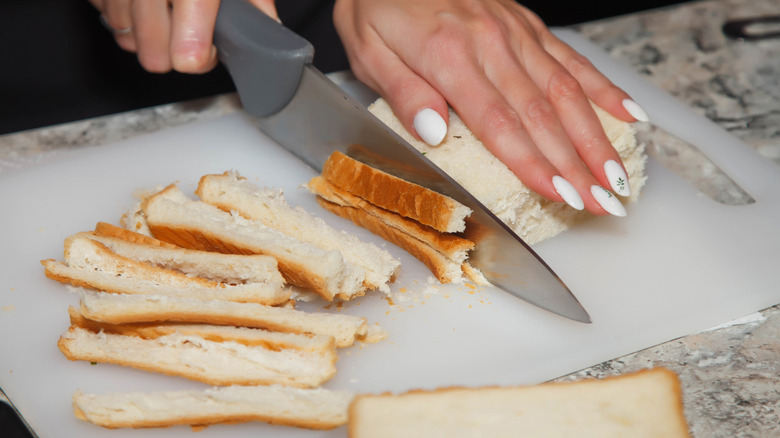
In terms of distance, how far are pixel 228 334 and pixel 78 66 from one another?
2307 mm

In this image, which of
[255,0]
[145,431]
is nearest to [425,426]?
[145,431]

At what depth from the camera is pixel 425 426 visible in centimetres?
186

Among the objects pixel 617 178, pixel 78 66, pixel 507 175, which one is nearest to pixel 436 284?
pixel 507 175

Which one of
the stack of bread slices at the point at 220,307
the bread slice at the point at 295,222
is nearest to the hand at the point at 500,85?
the bread slice at the point at 295,222

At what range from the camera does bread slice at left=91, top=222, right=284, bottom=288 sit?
7.52ft

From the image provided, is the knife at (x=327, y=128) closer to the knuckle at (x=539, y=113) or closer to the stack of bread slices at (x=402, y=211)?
the stack of bread slices at (x=402, y=211)

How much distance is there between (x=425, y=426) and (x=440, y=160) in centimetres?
112

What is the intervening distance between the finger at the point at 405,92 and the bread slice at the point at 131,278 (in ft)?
2.62

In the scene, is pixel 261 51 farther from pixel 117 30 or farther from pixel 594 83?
pixel 594 83

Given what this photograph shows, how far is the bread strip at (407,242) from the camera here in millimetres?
2557

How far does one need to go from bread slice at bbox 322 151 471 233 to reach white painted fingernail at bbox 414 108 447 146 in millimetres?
220

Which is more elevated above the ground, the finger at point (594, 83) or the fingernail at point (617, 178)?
the finger at point (594, 83)

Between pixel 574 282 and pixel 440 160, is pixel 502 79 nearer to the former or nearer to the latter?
pixel 440 160

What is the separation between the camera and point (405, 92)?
9.47 feet
